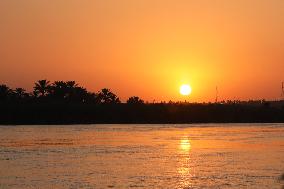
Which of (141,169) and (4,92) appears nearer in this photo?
(141,169)

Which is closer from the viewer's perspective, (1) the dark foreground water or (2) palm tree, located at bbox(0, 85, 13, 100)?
(1) the dark foreground water

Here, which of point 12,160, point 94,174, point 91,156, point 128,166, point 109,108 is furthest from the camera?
point 109,108

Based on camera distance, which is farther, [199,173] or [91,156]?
[91,156]

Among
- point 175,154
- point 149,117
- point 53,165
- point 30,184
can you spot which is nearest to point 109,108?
point 149,117

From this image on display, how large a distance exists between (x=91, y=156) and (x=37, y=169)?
11.9 meters

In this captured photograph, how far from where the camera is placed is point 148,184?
119 feet

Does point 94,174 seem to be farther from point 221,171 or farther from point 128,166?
point 221,171

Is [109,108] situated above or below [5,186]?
above

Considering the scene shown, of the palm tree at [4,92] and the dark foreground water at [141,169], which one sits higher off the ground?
the palm tree at [4,92]

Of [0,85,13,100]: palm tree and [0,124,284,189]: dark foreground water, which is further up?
[0,85,13,100]: palm tree

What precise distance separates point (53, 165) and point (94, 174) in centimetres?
655

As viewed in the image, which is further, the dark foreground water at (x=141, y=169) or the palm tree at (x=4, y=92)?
the palm tree at (x=4, y=92)

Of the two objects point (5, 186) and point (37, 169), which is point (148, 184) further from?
point (37, 169)

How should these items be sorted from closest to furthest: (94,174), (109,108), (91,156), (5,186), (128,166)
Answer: (5,186)
(94,174)
(128,166)
(91,156)
(109,108)
